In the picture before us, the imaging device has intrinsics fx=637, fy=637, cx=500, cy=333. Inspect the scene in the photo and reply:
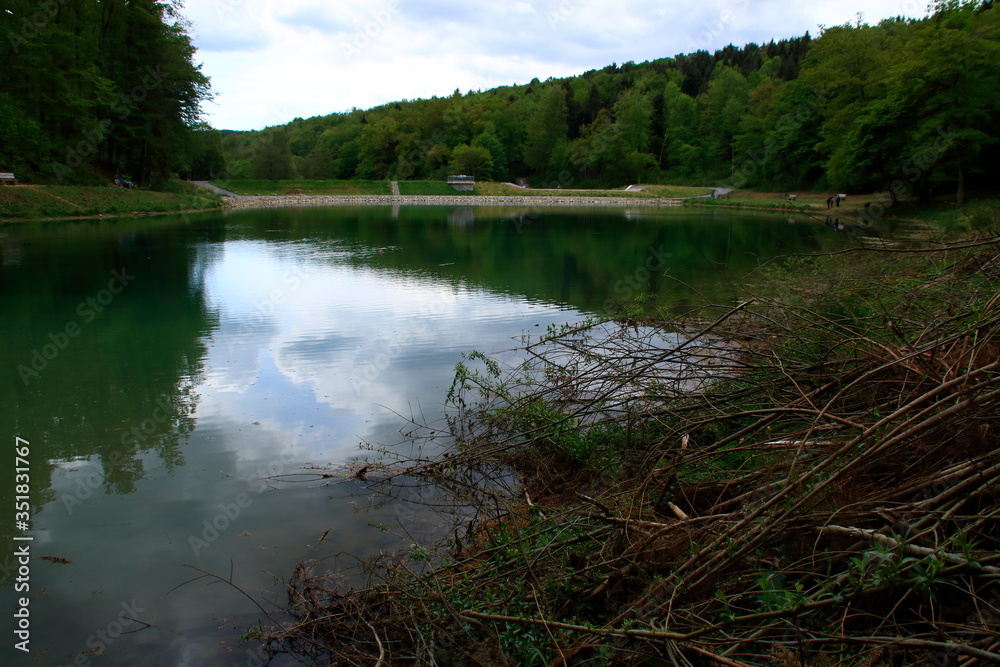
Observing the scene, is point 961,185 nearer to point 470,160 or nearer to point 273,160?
point 470,160

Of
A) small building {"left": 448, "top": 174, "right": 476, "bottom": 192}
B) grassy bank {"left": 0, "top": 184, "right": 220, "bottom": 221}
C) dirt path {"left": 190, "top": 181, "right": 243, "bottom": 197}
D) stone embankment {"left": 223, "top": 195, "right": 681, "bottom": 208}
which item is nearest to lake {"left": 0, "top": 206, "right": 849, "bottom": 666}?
grassy bank {"left": 0, "top": 184, "right": 220, "bottom": 221}

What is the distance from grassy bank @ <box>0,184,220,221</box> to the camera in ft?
97.5

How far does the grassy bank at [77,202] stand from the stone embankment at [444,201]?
19.5m

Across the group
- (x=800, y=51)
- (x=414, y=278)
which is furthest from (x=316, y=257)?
(x=800, y=51)

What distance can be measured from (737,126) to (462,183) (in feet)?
109

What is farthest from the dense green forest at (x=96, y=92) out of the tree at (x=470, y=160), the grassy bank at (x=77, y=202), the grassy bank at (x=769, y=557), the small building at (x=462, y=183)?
the tree at (x=470, y=160)

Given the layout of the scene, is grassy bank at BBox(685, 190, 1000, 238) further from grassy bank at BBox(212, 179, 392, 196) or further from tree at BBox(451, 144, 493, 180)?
grassy bank at BBox(212, 179, 392, 196)

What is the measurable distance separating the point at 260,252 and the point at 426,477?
1900 cm

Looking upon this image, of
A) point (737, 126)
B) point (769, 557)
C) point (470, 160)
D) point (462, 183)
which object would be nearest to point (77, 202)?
point (769, 557)

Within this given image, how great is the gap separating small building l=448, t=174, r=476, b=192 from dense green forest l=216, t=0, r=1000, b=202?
6.41 meters

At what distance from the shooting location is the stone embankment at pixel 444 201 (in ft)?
206

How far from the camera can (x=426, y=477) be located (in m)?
5.85

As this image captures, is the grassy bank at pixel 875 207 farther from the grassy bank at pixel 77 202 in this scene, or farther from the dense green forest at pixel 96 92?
the dense green forest at pixel 96 92

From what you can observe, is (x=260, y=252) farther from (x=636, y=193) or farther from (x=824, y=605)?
(x=636, y=193)
